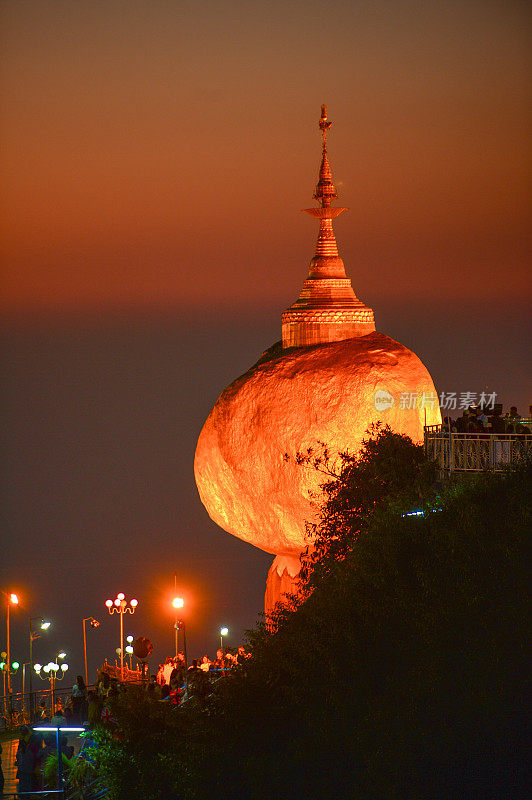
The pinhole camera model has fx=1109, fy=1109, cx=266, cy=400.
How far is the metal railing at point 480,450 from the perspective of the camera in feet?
49.0

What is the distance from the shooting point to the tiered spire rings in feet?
66.9

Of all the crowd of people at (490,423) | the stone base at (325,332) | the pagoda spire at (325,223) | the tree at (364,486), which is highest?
the pagoda spire at (325,223)

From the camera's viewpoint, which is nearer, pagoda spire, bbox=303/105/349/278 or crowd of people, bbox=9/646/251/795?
crowd of people, bbox=9/646/251/795

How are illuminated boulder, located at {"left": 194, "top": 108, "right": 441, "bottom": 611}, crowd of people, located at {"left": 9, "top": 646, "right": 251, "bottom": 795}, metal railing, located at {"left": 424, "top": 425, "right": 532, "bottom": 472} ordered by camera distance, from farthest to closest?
1. illuminated boulder, located at {"left": 194, "top": 108, "right": 441, "bottom": 611}
2. metal railing, located at {"left": 424, "top": 425, "right": 532, "bottom": 472}
3. crowd of people, located at {"left": 9, "top": 646, "right": 251, "bottom": 795}

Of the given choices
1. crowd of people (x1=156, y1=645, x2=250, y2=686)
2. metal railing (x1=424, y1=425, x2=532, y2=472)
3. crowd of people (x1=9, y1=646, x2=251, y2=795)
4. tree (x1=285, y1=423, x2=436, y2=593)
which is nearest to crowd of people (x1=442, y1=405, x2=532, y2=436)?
metal railing (x1=424, y1=425, x2=532, y2=472)

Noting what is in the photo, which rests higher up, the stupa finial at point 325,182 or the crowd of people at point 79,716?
the stupa finial at point 325,182

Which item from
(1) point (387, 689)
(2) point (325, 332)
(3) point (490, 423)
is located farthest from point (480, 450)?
(2) point (325, 332)

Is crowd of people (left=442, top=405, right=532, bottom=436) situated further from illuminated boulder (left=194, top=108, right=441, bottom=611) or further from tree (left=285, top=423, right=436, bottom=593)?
illuminated boulder (left=194, top=108, right=441, bottom=611)

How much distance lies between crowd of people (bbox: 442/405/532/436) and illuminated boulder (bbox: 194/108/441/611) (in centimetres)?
304

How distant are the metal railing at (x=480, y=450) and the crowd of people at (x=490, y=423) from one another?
0.11 meters

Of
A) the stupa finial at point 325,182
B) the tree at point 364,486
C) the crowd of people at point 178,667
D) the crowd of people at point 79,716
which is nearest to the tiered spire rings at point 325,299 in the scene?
the stupa finial at point 325,182

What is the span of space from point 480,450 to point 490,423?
102 cm

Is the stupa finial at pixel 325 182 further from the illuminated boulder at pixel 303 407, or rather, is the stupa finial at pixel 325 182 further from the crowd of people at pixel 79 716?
the crowd of people at pixel 79 716

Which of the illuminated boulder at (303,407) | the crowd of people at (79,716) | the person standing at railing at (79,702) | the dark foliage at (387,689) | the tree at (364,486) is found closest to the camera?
the dark foliage at (387,689)
